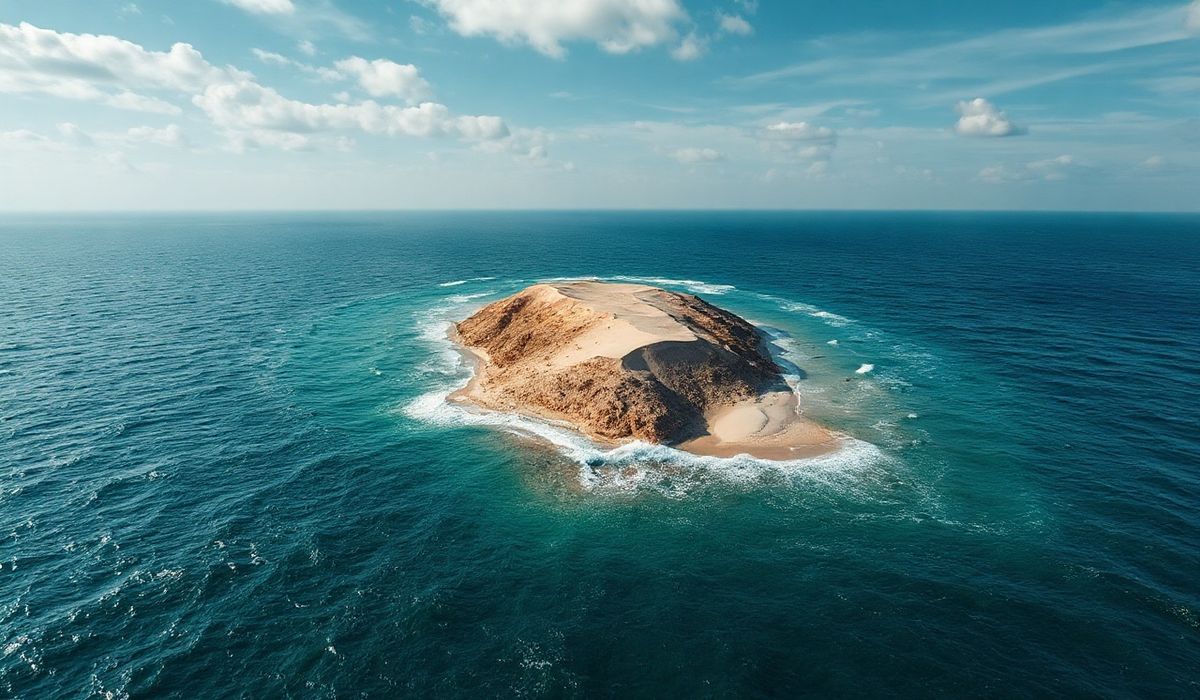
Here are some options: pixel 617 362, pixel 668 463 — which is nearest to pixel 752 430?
pixel 668 463

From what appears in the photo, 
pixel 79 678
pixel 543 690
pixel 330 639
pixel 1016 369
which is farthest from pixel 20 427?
pixel 1016 369

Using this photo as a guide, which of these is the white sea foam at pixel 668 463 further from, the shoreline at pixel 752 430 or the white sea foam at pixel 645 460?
the shoreline at pixel 752 430

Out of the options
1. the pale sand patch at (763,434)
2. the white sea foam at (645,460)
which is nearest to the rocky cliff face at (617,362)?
the pale sand patch at (763,434)

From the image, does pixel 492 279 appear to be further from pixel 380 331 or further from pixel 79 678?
pixel 79 678

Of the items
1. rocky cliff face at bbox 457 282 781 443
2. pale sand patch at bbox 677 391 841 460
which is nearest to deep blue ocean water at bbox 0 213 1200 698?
pale sand patch at bbox 677 391 841 460

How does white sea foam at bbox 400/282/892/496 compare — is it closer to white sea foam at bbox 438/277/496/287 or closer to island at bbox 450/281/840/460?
island at bbox 450/281/840/460
